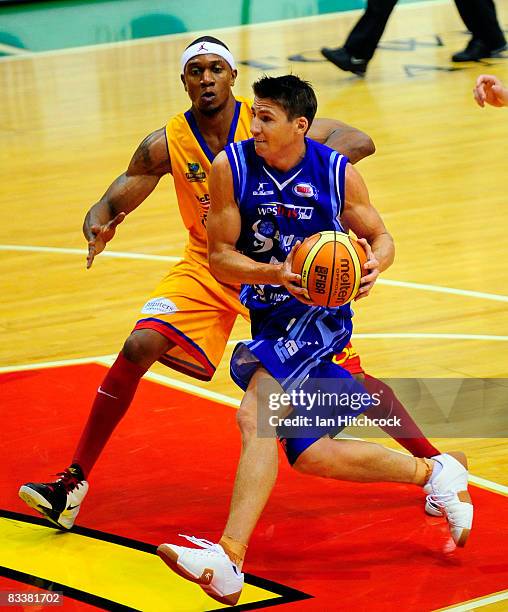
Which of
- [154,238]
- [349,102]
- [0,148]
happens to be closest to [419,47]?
[349,102]

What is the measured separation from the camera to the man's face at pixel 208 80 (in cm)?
613

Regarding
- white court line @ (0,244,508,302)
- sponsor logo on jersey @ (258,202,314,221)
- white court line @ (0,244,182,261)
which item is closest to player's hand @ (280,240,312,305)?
sponsor logo on jersey @ (258,202,314,221)


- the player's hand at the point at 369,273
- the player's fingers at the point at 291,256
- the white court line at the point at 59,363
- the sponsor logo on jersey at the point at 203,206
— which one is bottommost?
the white court line at the point at 59,363

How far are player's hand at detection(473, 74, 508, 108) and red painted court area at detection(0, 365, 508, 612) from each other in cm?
179

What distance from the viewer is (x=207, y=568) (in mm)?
4707

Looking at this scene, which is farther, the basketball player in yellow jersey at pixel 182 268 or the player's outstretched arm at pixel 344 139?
the player's outstretched arm at pixel 344 139

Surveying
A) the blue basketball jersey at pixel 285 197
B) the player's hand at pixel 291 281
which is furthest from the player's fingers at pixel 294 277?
the blue basketball jersey at pixel 285 197

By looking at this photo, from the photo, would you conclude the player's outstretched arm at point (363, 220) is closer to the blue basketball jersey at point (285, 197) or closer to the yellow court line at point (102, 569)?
the blue basketball jersey at point (285, 197)

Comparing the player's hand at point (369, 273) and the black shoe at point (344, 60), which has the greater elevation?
the player's hand at point (369, 273)

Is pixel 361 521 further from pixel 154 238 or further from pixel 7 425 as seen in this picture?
pixel 154 238

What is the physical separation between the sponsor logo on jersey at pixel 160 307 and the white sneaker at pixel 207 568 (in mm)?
1400

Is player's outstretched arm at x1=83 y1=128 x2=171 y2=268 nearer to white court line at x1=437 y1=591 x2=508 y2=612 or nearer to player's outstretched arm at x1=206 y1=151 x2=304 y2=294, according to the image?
player's outstretched arm at x1=206 y1=151 x2=304 y2=294

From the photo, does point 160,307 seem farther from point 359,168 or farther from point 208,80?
point 359,168

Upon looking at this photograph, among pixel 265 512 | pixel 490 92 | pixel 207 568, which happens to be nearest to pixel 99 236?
pixel 265 512
